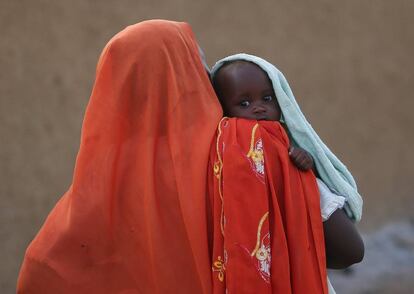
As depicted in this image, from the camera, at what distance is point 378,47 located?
19.1 feet

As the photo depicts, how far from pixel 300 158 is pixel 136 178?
0.44m

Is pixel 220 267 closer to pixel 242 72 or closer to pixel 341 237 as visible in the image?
pixel 341 237

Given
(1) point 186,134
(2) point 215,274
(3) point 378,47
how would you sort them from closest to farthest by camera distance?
(2) point 215,274
(1) point 186,134
(3) point 378,47

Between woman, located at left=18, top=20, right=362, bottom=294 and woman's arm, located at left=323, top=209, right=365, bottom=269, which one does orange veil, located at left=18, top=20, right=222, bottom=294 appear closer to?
woman, located at left=18, top=20, right=362, bottom=294

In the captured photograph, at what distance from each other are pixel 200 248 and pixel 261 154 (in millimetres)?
276

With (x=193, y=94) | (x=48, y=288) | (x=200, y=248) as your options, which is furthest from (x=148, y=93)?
(x=48, y=288)

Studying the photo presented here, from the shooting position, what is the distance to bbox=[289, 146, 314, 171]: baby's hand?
1884mm

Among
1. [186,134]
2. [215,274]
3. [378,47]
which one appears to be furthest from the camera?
[378,47]

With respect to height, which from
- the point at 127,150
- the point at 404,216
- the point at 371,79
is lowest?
the point at 404,216

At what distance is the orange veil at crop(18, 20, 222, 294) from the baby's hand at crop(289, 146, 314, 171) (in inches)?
8.3

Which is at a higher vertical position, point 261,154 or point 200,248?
point 261,154

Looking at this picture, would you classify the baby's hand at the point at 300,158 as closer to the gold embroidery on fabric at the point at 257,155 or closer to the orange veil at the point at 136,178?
the gold embroidery on fabric at the point at 257,155

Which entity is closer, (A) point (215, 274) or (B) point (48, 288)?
(A) point (215, 274)

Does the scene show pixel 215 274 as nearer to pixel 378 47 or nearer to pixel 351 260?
pixel 351 260
